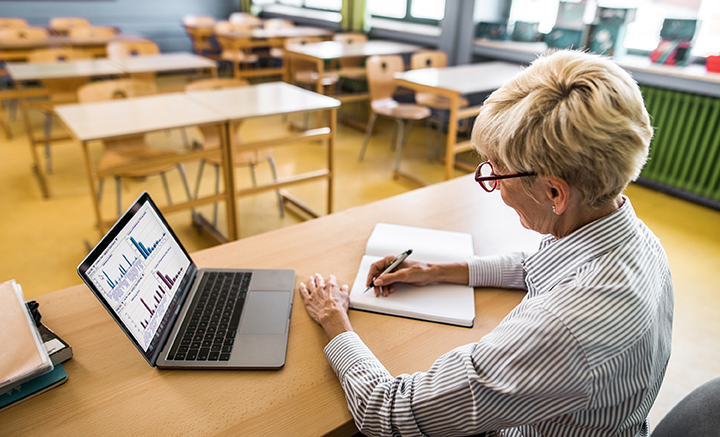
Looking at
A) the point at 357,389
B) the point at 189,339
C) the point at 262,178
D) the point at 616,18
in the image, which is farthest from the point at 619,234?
the point at 616,18

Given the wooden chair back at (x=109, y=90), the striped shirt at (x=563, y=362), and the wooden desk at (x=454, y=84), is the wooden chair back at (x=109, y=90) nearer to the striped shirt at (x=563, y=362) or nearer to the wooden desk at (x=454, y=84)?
the wooden desk at (x=454, y=84)

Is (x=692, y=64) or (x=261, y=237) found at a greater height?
(x=692, y=64)

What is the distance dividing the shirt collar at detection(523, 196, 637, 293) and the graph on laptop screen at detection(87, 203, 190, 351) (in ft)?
2.41

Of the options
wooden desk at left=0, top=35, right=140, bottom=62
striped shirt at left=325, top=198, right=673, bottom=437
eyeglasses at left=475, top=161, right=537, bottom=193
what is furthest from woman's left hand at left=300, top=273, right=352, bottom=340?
wooden desk at left=0, top=35, right=140, bottom=62

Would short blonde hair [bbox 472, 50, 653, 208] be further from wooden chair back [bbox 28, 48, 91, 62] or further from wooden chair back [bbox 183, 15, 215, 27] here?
wooden chair back [bbox 183, 15, 215, 27]

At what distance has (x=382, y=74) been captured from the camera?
4.21 m

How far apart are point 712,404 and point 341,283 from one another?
75 centimetres

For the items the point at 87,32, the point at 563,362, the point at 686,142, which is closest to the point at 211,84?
the point at 563,362

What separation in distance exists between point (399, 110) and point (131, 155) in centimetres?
221

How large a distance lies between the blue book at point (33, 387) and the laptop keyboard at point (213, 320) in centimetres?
19

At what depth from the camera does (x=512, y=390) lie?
70cm

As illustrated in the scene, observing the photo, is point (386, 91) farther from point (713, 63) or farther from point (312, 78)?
point (713, 63)

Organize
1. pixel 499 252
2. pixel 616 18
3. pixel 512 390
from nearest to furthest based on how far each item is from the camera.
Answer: pixel 512 390, pixel 499 252, pixel 616 18

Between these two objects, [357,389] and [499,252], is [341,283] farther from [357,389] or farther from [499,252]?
[499,252]
